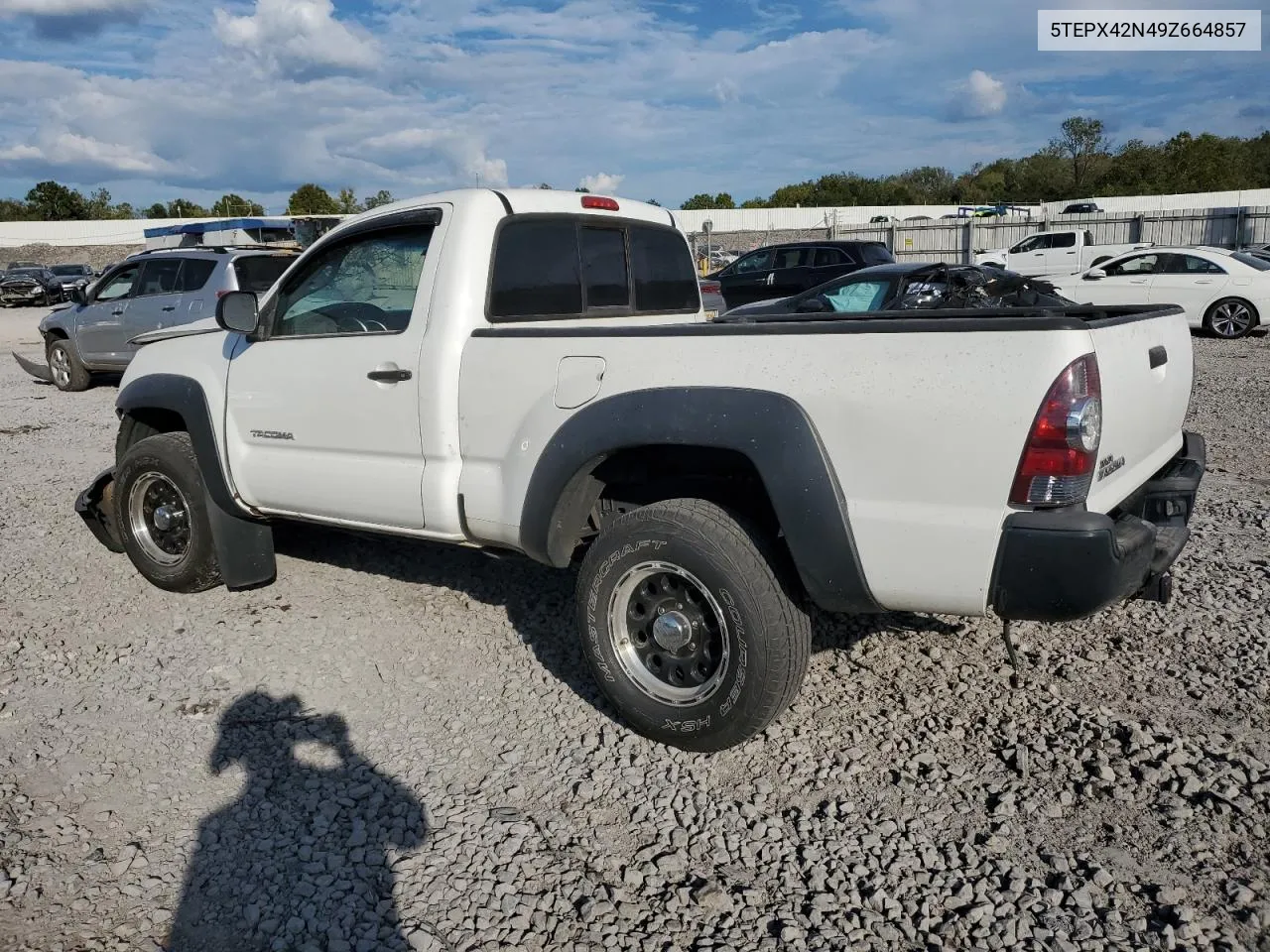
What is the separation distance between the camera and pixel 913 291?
11438 mm

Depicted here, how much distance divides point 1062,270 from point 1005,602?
22684 millimetres

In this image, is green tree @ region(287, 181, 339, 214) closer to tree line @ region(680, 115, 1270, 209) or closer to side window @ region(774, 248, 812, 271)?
tree line @ region(680, 115, 1270, 209)

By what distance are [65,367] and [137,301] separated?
84.5 inches

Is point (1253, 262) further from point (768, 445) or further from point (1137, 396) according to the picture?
point (768, 445)

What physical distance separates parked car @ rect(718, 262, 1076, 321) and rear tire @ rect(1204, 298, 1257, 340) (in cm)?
549

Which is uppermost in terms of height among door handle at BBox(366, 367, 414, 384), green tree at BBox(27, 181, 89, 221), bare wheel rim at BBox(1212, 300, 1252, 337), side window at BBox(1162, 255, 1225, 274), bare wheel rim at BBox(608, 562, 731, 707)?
green tree at BBox(27, 181, 89, 221)

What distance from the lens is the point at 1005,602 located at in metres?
2.92

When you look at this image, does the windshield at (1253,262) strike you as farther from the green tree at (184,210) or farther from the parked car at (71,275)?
the green tree at (184,210)

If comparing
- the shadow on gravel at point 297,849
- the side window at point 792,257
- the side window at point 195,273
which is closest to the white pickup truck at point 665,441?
the shadow on gravel at point 297,849

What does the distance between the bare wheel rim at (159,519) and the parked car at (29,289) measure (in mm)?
34529

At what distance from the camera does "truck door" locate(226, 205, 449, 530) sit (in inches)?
161

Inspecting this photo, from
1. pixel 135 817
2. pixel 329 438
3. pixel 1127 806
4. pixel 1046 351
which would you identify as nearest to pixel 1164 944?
pixel 1127 806

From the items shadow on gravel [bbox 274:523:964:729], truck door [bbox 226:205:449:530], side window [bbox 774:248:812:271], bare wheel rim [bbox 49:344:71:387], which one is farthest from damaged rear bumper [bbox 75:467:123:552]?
side window [bbox 774:248:812:271]

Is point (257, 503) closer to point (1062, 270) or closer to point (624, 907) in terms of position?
point (624, 907)
